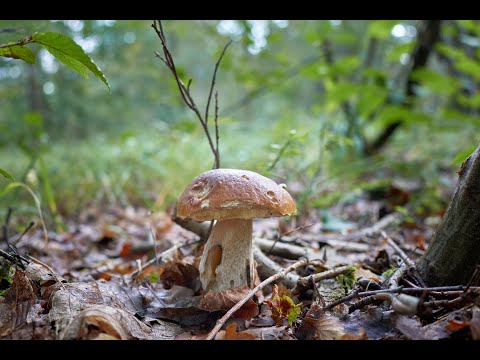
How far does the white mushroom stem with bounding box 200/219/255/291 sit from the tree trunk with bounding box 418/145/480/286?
910 mm

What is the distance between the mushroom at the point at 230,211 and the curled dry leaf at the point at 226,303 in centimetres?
10

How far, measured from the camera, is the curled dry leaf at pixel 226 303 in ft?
5.68

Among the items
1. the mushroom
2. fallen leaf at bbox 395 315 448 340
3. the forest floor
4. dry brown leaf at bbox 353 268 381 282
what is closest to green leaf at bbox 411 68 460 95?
the forest floor

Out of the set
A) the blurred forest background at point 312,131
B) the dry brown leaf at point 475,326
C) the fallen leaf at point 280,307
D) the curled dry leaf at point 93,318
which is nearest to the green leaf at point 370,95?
the blurred forest background at point 312,131

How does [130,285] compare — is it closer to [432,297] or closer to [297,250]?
[297,250]

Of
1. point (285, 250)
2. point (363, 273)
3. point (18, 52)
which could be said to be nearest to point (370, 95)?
point (285, 250)

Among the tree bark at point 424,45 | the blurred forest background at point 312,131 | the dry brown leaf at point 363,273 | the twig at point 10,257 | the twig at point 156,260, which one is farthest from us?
the tree bark at point 424,45

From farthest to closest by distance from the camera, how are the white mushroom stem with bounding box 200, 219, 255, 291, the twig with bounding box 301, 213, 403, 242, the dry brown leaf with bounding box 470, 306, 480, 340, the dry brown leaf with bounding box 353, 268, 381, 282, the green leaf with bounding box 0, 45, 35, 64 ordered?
the twig with bounding box 301, 213, 403, 242 → the dry brown leaf with bounding box 353, 268, 381, 282 → the white mushroom stem with bounding box 200, 219, 255, 291 → the green leaf with bounding box 0, 45, 35, 64 → the dry brown leaf with bounding box 470, 306, 480, 340

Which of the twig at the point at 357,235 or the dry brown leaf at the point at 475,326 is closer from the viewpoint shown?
the dry brown leaf at the point at 475,326

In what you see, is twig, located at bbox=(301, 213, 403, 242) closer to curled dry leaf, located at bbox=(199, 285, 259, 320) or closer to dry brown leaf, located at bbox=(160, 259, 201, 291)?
dry brown leaf, located at bbox=(160, 259, 201, 291)

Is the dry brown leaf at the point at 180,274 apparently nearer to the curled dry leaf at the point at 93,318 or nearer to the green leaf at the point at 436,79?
the curled dry leaf at the point at 93,318

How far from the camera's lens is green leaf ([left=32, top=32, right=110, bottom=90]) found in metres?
1.43

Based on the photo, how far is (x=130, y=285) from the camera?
2160 mm
